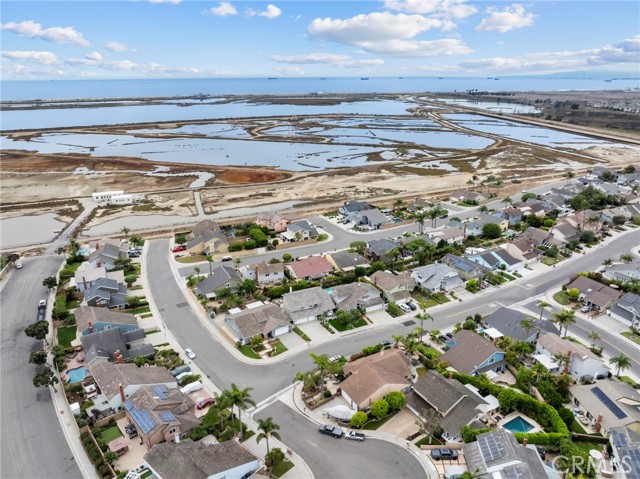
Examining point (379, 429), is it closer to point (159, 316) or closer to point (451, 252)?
point (159, 316)

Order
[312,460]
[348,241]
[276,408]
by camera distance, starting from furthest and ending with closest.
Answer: [348,241], [276,408], [312,460]

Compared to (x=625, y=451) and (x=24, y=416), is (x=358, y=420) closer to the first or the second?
(x=625, y=451)

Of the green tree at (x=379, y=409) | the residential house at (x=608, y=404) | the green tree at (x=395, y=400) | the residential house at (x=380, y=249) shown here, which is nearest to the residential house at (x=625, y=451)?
the residential house at (x=608, y=404)

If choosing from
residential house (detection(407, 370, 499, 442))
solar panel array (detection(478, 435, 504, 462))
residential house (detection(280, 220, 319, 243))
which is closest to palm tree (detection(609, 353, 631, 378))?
residential house (detection(407, 370, 499, 442))

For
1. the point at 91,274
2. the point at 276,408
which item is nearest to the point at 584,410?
the point at 276,408

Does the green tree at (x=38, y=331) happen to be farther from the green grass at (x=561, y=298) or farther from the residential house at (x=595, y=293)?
the residential house at (x=595, y=293)

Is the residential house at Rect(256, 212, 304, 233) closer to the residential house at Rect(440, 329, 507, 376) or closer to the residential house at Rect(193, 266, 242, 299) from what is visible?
the residential house at Rect(193, 266, 242, 299)

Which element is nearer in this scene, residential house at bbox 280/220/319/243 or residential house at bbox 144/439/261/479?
residential house at bbox 144/439/261/479
